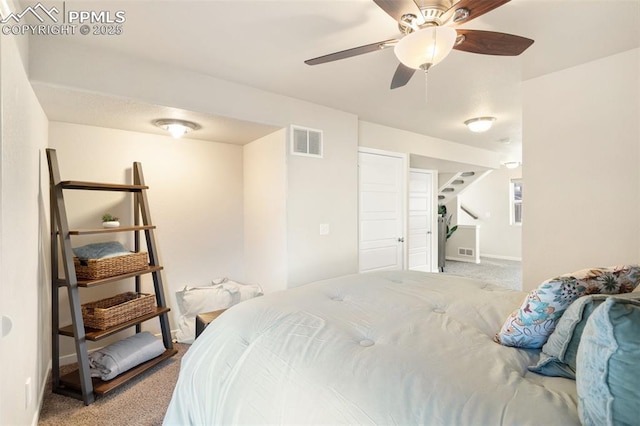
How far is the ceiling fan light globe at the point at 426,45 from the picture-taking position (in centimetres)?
139

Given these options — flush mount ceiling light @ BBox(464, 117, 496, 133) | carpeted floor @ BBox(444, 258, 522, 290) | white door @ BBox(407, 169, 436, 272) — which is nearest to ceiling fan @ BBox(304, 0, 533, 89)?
flush mount ceiling light @ BBox(464, 117, 496, 133)

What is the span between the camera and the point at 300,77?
2.49 m

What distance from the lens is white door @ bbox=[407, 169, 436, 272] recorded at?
548 cm

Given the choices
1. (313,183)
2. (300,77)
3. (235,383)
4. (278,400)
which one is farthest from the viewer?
(313,183)

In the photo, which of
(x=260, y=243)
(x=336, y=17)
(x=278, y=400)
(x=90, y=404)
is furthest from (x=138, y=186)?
(x=278, y=400)

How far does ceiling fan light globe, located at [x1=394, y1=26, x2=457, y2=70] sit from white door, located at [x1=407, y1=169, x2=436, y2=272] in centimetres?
408

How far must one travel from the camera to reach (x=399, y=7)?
1373mm

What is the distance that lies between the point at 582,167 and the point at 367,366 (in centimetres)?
249

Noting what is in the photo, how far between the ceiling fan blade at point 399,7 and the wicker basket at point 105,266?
→ 2369mm

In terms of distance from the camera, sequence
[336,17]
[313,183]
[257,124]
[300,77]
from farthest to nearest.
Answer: [313,183] < [257,124] < [300,77] < [336,17]

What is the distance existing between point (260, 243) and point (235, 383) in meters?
2.28

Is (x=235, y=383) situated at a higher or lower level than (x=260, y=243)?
lower

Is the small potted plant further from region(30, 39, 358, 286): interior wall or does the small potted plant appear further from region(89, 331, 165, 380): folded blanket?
region(30, 39, 358, 286): interior wall

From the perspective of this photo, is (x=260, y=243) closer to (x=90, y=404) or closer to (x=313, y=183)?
(x=313, y=183)
